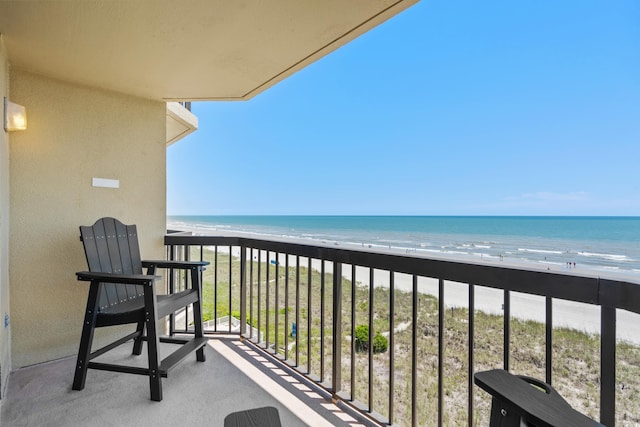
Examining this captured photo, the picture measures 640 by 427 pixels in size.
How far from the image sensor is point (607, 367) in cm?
100

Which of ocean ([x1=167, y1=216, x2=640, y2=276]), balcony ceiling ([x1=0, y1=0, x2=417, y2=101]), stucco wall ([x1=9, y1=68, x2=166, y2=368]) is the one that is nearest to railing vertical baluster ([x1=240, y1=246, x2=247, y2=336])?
stucco wall ([x1=9, y1=68, x2=166, y2=368])

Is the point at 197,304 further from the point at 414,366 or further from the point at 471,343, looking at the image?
the point at 471,343

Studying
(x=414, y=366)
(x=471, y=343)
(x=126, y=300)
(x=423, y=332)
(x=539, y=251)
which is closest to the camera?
(x=471, y=343)

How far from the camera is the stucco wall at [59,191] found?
2.26m

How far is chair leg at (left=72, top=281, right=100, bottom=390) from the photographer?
1955mm

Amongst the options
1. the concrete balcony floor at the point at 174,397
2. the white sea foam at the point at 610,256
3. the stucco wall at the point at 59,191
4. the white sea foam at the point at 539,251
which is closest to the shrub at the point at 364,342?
the concrete balcony floor at the point at 174,397

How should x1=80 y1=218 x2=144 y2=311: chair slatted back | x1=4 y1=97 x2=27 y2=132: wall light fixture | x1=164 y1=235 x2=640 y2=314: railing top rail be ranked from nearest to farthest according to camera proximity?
x1=164 y1=235 x2=640 y2=314: railing top rail < x1=4 y1=97 x2=27 y2=132: wall light fixture < x1=80 y1=218 x2=144 y2=311: chair slatted back

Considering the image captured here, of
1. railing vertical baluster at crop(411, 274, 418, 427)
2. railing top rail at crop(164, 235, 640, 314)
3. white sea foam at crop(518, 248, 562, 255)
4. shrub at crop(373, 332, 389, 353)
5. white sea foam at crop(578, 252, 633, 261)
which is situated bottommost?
shrub at crop(373, 332, 389, 353)

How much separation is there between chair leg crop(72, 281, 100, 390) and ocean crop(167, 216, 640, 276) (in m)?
11.0

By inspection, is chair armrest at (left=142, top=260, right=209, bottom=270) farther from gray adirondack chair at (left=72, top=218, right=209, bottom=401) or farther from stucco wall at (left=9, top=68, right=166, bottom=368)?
stucco wall at (left=9, top=68, right=166, bottom=368)

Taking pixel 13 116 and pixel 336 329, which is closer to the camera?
pixel 336 329

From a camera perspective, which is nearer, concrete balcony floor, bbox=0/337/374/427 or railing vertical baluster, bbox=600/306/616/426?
railing vertical baluster, bbox=600/306/616/426

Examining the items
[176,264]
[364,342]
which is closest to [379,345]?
[364,342]

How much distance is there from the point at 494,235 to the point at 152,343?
24441 mm
